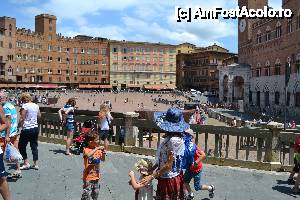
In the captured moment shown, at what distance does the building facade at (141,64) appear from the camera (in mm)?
120125

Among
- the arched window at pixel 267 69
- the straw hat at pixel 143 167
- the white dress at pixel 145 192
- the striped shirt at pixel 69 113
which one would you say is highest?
the arched window at pixel 267 69

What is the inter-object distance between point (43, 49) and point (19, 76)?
10.8 m

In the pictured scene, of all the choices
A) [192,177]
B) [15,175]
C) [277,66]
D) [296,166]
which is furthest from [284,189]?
[277,66]

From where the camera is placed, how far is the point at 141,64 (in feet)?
411

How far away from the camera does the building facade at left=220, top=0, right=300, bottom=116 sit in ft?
134

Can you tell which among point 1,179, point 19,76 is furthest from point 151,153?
point 19,76

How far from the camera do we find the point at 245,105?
180 feet

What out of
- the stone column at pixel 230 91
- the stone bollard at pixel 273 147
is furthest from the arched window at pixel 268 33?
the stone bollard at pixel 273 147

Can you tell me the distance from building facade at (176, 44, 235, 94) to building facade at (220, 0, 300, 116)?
160ft

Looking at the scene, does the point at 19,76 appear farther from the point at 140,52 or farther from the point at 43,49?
the point at 140,52

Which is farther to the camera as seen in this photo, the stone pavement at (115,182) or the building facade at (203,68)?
the building facade at (203,68)

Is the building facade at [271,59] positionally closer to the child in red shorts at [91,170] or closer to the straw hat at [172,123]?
the child in red shorts at [91,170]

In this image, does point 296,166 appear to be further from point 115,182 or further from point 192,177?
point 115,182

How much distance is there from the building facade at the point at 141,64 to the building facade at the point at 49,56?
3.14 meters
